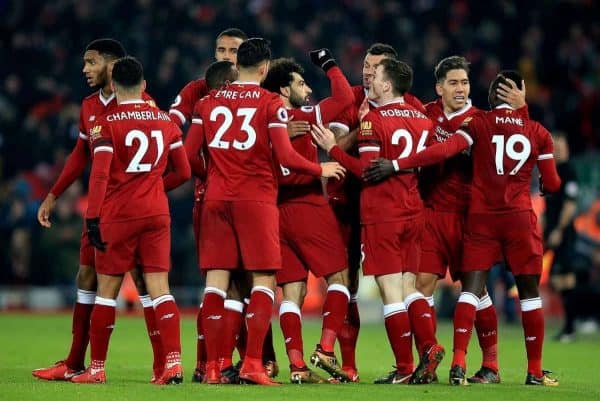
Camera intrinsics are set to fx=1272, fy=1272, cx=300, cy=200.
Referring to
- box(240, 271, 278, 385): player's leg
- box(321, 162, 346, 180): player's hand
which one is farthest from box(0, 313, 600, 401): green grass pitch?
box(321, 162, 346, 180): player's hand

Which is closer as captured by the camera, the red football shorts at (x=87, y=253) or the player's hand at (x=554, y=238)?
the red football shorts at (x=87, y=253)

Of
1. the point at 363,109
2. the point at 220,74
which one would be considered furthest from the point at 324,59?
the point at 220,74

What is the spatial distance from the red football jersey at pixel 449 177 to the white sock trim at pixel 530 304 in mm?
861

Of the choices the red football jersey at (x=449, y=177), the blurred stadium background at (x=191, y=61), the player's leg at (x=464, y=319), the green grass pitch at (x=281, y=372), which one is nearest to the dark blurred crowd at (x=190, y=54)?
the blurred stadium background at (x=191, y=61)

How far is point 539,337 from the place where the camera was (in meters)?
9.60

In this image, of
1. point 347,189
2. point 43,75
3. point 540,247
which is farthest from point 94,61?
point 43,75

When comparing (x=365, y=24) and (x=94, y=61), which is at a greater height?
(x=365, y=24)

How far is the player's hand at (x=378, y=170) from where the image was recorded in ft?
30.5

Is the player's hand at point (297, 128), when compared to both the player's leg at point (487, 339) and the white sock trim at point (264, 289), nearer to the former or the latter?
the white sock trim at point (264, 289)

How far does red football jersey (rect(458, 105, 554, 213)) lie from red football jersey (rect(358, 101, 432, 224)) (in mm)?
455

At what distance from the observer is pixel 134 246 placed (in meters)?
9.06

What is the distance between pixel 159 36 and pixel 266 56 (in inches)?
569

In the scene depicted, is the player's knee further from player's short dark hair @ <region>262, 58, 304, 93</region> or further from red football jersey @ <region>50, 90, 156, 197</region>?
player's short dark hair @ <region>262, 58, 304, 93</region>

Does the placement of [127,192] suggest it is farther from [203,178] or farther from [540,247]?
[540,247]
